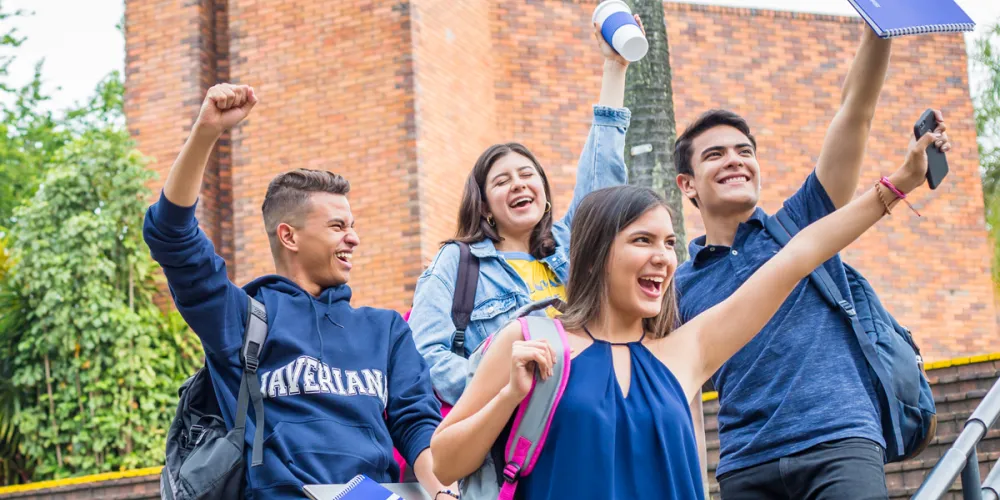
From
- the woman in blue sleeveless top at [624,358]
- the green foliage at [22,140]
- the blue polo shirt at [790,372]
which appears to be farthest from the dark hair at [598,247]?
the green foliage at [22,140]

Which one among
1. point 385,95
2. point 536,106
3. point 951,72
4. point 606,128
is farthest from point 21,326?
point 951,72

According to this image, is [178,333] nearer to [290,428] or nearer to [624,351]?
[290,428]

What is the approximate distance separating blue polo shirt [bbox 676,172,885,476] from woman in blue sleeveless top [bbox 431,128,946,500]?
21.8 inches

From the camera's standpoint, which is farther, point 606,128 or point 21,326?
point 21,326

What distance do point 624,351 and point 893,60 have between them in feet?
41.7

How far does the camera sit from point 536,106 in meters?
13.3

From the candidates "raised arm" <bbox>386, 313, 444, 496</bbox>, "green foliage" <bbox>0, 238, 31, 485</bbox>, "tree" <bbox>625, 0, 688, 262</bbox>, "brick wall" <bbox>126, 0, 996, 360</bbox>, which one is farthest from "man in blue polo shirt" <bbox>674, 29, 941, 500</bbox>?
"green foliage" <bbox>0, 238, 31, 485</bbox>

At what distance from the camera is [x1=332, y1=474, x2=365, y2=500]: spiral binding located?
3260 millimetres

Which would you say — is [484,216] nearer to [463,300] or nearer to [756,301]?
[463,300]

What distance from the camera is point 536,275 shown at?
4328mm

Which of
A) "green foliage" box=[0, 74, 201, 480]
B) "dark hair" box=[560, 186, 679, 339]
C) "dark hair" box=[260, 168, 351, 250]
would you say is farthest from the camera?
"green foliage" box=[0, 74, 201, 480]

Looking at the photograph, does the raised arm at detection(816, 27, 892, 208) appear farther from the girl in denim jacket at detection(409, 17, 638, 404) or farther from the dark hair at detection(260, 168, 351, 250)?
the dark hair at detection(260, 168, 351, 250)

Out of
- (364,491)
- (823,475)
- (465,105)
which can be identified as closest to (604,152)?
(823,475)

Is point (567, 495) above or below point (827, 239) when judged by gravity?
below
